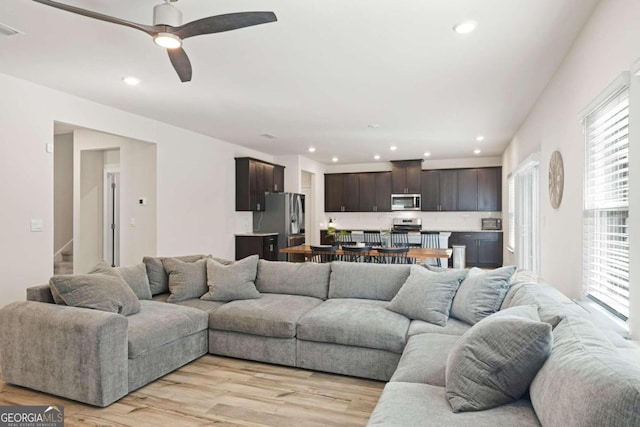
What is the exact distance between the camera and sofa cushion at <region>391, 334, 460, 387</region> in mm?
1986

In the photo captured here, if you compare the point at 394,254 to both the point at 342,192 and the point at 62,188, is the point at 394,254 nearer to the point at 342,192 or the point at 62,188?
the point at 342,192

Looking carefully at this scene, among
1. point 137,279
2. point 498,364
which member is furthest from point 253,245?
point 498,364

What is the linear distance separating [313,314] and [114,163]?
538 cm

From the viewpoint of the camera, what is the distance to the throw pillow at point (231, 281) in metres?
3.72

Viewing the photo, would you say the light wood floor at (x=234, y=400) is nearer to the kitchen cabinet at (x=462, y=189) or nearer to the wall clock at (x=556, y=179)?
the wall clock at (x=556, y=179)

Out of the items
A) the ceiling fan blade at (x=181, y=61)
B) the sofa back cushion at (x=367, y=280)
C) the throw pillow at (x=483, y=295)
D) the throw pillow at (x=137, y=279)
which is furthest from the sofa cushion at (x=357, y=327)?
the ceiling fan blade at (x=181, y=61)

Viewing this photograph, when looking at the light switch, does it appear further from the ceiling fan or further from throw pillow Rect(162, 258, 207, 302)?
the ceiling fan

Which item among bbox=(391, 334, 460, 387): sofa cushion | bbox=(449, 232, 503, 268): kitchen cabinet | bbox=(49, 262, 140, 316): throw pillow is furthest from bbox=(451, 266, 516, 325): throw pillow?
bbox=(449, 232, 503, 268): kitchen cabinet

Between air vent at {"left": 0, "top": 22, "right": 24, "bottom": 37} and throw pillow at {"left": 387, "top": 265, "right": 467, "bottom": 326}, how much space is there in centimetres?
361

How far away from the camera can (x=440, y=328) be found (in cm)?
285

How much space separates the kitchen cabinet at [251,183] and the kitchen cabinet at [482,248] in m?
4.66

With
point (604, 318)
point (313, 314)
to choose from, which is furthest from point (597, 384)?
point (313, 314)

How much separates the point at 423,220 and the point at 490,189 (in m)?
1.74

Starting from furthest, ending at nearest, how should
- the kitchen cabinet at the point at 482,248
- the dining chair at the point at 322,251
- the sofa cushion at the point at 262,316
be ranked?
the kitchen cabinet at the point at 482,248 < the dining chair at the point at 322,251 < the sofa cushion at the point at 262,316
